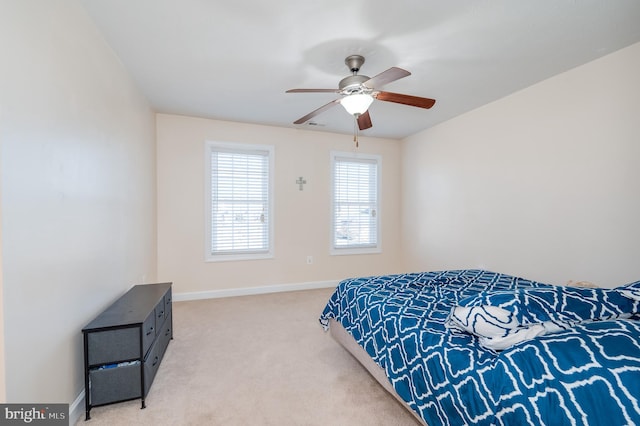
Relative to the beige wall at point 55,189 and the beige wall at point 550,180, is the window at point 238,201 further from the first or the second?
the beige wall at point 550,180

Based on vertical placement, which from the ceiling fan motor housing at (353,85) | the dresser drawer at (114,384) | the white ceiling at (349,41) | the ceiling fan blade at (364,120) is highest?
the white ceiling at (349,41)

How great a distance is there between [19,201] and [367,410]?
217cm

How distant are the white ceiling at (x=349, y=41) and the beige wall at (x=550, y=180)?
278mm

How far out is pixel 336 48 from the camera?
237 cm

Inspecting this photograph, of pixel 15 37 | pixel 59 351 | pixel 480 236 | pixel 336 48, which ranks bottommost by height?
pixel 59 351

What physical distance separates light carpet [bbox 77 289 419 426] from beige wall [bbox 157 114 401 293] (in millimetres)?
1009

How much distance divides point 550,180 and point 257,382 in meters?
3.31

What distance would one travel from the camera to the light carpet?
179 cm

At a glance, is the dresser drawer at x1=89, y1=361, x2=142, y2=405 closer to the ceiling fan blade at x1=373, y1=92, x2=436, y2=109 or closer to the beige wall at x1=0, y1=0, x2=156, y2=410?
the beige wall at x1=0, y1=0, x2=156, y2=410

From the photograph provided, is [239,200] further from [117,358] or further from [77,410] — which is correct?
[77,410]

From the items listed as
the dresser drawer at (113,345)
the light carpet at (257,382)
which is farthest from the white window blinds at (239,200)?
the dresser drawer at (113,345)

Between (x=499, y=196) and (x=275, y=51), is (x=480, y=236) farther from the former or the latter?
(x=275, y=51)

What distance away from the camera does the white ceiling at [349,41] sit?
193cm

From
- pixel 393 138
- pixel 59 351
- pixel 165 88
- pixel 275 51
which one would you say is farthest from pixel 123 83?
pixel 393 138
